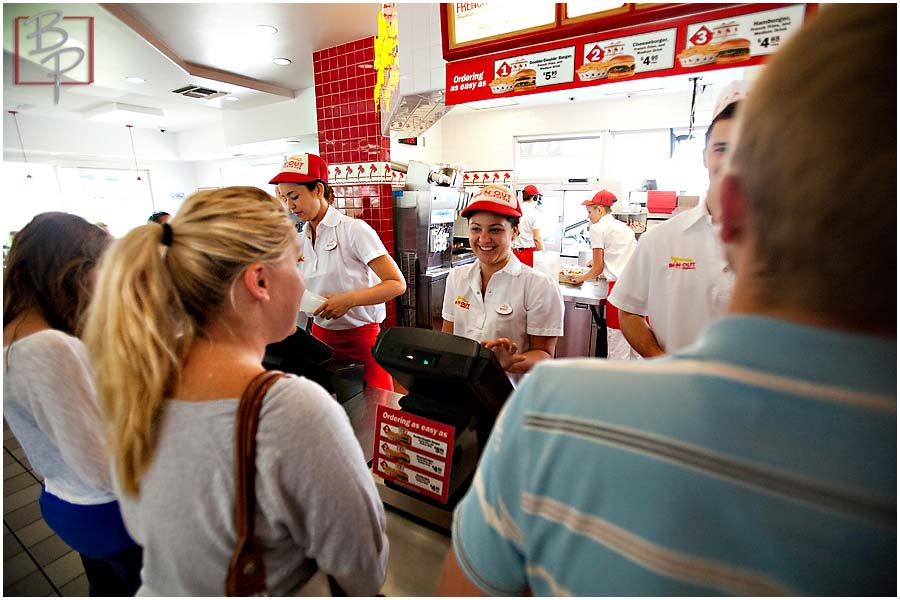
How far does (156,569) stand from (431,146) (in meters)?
8.30

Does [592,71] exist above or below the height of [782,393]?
above

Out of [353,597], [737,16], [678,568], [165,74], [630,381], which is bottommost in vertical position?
[353,597]

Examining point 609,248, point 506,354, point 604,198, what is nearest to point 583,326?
point 609,248

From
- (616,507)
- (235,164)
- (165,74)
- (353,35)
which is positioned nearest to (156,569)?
(616,507)

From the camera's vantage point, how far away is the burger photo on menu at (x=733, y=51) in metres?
1.06

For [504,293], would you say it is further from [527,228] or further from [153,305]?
[527,228]

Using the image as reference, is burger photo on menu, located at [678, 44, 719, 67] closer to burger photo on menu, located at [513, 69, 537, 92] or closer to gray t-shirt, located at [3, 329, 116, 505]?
burger photo on menu, located at [513, 69, 537, 92]

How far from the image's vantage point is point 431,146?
827cm

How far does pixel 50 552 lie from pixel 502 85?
11.1 ft

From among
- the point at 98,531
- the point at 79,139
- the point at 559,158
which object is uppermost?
the point at 79,139

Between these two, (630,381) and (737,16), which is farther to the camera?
(737,16)

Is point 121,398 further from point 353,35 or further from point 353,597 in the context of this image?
point 353,35

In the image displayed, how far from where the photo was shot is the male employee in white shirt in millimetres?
1320

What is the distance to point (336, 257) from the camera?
2484mm
